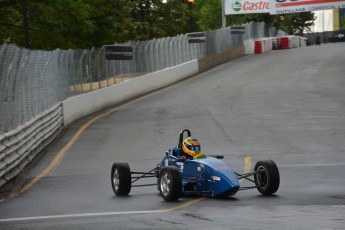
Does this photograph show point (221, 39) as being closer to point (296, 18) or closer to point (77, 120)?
point (77, 120)

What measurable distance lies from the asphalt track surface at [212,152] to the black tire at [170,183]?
23 centimetres

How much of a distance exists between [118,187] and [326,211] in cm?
451

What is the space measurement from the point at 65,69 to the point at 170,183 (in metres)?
18.3

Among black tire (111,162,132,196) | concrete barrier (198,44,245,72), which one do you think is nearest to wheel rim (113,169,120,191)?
black tire (111,162,132,196)

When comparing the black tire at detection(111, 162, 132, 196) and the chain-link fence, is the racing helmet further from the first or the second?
the chain-link fence

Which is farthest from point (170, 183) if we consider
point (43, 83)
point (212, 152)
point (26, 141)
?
point (43, 83)

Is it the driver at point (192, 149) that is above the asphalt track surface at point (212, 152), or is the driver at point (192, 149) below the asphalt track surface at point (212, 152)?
above

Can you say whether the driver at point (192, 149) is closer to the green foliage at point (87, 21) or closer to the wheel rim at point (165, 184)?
the wheel rim at point (165, 184)

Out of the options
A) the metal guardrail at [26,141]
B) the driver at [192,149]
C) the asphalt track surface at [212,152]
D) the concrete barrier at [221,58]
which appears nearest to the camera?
the asphalt track surface at [212,152]

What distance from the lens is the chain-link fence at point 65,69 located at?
20881mm

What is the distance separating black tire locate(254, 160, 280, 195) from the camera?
14.9m

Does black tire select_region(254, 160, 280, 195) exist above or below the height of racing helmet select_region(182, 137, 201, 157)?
below

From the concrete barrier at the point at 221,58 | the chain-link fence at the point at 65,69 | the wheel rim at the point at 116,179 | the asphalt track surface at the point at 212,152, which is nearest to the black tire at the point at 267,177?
the asphalt track surface at the point at 212,152

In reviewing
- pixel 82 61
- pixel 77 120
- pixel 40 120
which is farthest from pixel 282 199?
pixel 82 61
